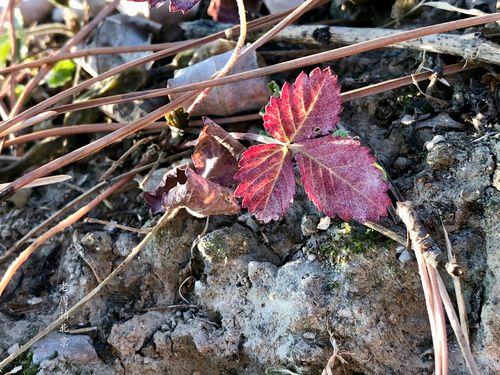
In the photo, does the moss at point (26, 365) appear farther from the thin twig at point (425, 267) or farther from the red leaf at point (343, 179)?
the thin twig at point (425, 267)

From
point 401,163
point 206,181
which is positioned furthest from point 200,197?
point 401,163

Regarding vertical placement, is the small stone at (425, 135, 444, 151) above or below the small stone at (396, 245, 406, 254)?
above

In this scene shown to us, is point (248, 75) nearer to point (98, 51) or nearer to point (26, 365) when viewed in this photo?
point (98, 51)

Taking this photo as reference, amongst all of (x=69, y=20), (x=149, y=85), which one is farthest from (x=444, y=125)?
(x=69, y=20)

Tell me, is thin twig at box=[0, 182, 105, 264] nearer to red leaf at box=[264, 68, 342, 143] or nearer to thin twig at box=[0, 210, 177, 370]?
thin twig at box=[0, 210, 177, 370]

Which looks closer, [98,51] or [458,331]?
[458,331]

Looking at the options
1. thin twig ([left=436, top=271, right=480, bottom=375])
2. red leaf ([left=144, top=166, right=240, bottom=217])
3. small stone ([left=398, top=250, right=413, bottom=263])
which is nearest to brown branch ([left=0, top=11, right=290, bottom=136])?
red leaf ([left=144, top=166, right=240, bottom=217])

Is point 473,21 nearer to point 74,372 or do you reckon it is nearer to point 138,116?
point 138,116
